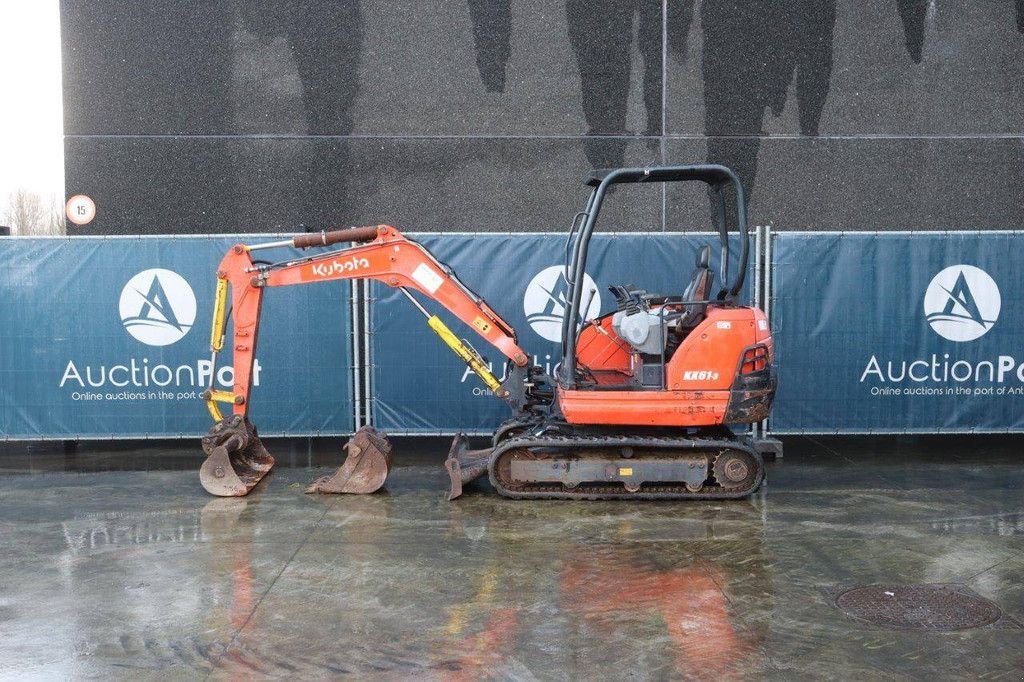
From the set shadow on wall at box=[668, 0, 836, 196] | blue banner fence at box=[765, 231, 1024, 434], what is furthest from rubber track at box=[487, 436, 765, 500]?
shadow on wall at box=[668, 0, 836, 196]

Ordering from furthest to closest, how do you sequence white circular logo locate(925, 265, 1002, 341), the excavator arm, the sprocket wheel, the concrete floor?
white circular logo locate(925, 265, 1002, 341) → the excavator arm → the sprocket wheel → the concrete floor

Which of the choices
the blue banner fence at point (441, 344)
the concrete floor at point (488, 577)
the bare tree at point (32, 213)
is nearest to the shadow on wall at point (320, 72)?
the blue banner fence at point (441, 344)

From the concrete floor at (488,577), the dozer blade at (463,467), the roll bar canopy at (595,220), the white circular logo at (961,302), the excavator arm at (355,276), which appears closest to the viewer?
the concrete floor at (488,577)

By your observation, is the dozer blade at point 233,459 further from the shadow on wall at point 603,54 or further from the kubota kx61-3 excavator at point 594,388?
the shadow on wall at point 603,54

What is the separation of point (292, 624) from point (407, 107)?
962cm

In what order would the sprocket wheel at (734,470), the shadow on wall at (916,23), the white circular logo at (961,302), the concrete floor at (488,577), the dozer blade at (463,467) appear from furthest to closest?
the shadow on wall at (916,23) → the white circular logo at (961,302) → the dozer blade at (463,467) → the sprocket wheel at (734,470) → the concrete floor at (488,577)

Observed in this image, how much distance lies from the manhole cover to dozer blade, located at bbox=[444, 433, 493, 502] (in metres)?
3.67

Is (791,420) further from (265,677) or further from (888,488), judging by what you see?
(265,677)

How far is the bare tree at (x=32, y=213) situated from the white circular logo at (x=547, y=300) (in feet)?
108

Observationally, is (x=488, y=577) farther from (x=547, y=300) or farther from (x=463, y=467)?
(x=547, y=300)

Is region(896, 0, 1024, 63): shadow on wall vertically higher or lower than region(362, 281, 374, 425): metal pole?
higher

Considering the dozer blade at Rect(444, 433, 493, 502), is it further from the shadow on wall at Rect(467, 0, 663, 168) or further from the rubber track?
the shadow on wall at Rect(467, 0, 663, 168)

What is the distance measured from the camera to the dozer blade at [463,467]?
8.71 m

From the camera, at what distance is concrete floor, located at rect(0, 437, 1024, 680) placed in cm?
516
